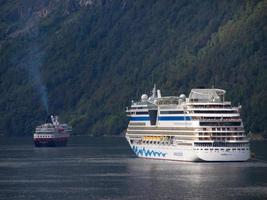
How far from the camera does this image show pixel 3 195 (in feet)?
645

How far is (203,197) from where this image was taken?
628 feet

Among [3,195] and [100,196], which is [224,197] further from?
[3,195]

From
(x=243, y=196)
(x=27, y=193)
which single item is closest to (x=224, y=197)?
(x=243, y=196)

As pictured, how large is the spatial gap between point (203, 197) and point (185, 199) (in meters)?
3.44

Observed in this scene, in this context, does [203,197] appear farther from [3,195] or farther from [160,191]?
[3,195]

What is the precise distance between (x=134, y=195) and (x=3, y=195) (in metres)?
20.4

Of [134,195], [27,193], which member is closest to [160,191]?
[134,195]

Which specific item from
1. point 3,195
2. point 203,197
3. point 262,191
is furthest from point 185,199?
point 3,195

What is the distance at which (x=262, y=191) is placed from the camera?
199 m

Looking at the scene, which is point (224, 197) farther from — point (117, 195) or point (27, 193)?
point (27, 193)

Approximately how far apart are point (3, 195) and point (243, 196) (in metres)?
37.1

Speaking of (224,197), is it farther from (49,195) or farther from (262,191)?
(49,195)

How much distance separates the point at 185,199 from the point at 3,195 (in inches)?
1134

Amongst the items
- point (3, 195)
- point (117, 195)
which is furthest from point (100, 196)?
point (3, 195)
